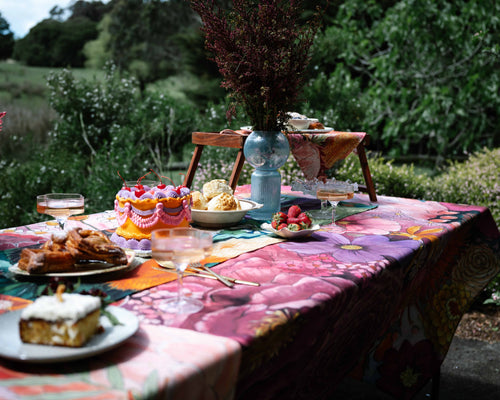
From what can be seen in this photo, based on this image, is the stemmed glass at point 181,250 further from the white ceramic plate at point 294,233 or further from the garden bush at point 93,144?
the garden bush at point 93,144

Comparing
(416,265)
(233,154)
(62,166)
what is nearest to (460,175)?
(233,154)

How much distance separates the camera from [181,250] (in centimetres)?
98

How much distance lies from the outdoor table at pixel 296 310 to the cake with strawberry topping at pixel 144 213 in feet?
0.41

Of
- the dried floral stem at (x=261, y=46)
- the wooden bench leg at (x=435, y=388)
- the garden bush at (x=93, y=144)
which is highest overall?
the dried floral stem at (x=261, y=46)

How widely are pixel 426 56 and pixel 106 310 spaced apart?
20.4 ft

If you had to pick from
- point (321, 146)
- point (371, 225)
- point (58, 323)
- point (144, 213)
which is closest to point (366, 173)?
point (321, 146)

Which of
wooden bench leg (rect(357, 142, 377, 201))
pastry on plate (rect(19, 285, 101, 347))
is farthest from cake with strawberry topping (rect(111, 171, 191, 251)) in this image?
wooden bench leg (rect(357, 142, 377, 201))

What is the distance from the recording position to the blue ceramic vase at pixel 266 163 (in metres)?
2.01

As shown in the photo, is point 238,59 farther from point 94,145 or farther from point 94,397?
point 94,145

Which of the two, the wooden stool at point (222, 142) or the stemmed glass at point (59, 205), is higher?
the wooden stool at point (222, 142)

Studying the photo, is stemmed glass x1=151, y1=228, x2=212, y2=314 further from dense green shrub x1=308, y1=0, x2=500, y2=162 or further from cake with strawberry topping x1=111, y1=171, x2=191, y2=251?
dense green shrub x1=308, y1=0, x2=500, y2=162

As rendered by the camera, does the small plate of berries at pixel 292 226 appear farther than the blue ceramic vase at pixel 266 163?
No

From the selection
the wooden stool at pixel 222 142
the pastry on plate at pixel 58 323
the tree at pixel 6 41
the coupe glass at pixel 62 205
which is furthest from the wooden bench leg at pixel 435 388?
the tree at pixel 6 41

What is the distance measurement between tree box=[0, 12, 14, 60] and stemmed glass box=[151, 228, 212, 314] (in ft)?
18.9
